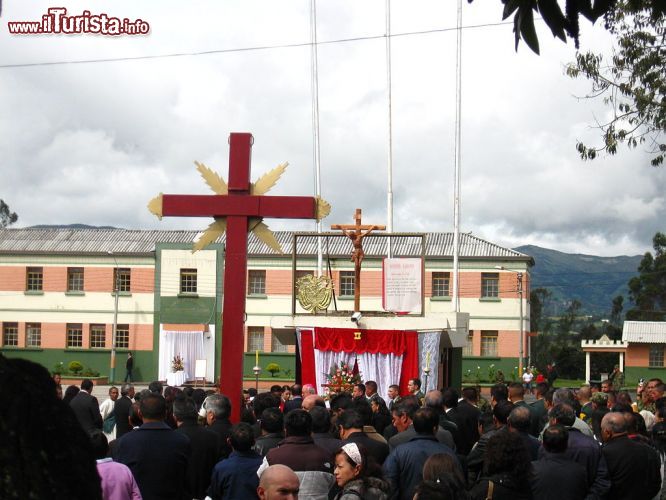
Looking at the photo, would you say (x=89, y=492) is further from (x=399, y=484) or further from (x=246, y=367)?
(x=246, y=367)

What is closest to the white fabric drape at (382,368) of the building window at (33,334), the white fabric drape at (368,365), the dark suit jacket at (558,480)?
the white fabric drape at (368,365)

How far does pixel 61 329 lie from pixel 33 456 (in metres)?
57.3

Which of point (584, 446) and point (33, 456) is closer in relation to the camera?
point (33, 456)

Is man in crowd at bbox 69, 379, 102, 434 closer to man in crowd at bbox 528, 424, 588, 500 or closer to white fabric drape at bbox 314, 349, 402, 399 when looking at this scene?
man in crowd at bbox 528, 424, 588, 500

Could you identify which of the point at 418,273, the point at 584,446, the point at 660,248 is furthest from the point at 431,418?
the point at 660,248

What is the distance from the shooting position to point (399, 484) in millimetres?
7297

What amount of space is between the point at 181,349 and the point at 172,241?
7398mm

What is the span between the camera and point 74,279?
5759cm

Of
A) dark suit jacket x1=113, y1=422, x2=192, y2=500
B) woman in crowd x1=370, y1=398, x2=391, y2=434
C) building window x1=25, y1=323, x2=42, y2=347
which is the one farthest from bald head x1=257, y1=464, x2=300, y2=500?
building window x1=25, y1=323, x2=42, y2=347

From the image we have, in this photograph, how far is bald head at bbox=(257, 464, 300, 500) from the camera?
490cm

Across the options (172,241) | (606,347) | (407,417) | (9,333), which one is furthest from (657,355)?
(407,417)

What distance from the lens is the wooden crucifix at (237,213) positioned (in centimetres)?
1459

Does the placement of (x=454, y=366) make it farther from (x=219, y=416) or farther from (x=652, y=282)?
(x=652, y=282)

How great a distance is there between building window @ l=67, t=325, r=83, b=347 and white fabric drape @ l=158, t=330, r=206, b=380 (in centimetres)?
577
